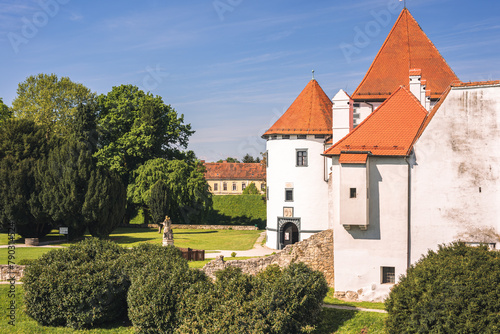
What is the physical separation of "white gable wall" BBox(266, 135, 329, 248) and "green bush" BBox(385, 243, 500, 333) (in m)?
19.4

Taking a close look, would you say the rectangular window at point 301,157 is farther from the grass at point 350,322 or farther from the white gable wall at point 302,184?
the grass at point 350,322

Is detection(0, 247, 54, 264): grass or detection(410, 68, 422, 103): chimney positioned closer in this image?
detection(410, 68, 422, 103): chimney

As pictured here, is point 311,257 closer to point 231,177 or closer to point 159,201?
point 159,201

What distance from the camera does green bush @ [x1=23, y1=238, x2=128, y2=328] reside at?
2058cm

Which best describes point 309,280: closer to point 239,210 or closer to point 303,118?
point 303,118

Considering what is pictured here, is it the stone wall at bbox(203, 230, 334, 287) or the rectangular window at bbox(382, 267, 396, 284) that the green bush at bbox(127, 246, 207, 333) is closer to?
the stone wall at bbox(203, 230, 334, 287)

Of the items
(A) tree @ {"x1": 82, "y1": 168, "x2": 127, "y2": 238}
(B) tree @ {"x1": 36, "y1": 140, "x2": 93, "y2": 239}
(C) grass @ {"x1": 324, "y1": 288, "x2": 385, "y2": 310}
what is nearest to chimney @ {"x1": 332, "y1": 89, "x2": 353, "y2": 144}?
(C) grass @ {"x1": 324, "y1": 288, "x2": 385, "y2": 310}

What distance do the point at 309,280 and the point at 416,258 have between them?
554 cm

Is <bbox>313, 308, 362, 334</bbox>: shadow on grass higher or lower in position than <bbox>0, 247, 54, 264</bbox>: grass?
lower

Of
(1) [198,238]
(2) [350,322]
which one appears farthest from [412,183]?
(1) [198,238]

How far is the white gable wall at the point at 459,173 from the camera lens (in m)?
21.2

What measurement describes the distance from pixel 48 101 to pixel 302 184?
108ft

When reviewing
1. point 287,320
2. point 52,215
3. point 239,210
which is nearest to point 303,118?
point 52,215

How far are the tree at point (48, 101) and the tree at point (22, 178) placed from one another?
13404 millimetres
